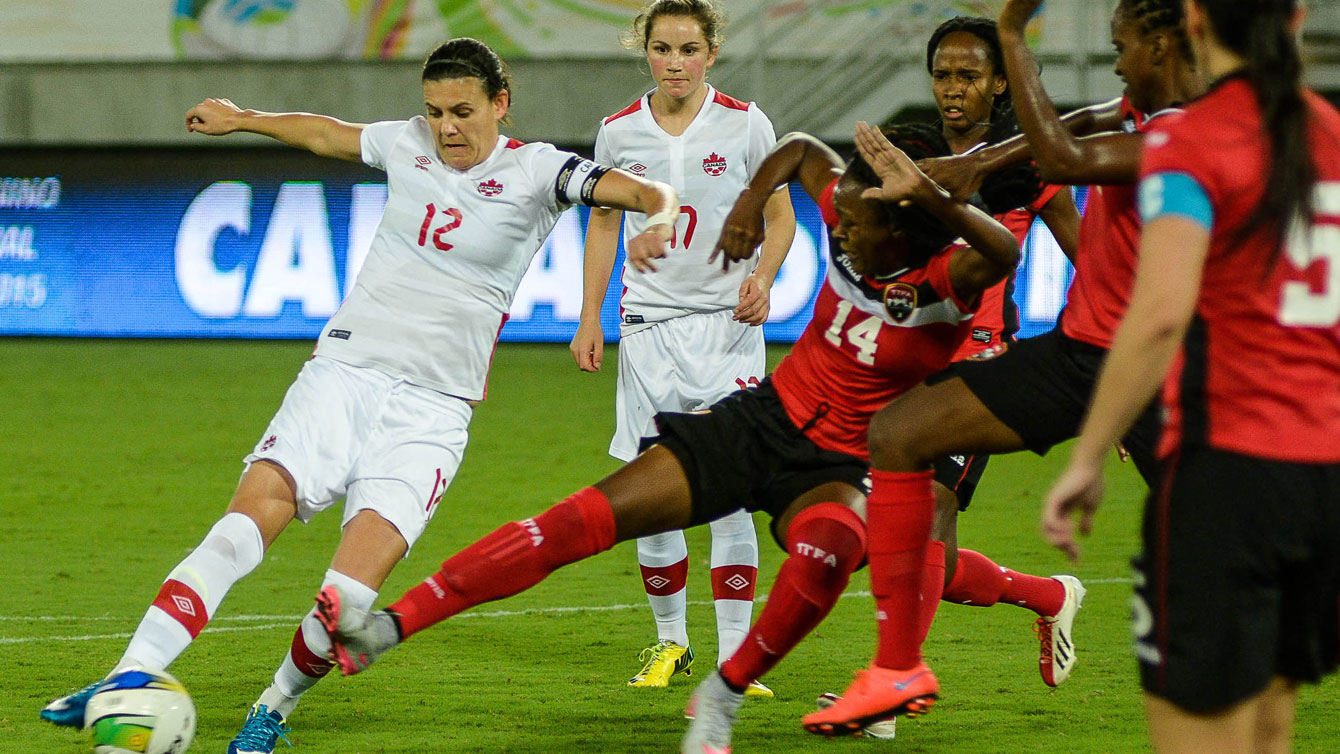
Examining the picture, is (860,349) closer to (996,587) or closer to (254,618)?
(996,587)

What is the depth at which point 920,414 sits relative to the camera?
12.1 feet

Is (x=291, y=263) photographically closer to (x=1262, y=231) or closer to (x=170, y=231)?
(x=170, y=231)

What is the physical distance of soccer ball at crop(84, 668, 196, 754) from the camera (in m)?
3.53

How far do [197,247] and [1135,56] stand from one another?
1447 centimetres

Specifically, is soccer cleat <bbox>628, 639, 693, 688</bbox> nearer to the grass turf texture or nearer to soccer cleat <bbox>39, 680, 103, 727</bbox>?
the grass turf texture

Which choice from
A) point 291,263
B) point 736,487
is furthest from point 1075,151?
point 291,263

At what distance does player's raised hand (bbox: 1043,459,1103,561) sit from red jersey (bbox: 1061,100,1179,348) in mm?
1258

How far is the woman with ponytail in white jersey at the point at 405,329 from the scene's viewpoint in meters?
4.06

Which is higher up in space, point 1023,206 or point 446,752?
point 1023,206

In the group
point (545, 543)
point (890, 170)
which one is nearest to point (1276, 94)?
point (890, 170)

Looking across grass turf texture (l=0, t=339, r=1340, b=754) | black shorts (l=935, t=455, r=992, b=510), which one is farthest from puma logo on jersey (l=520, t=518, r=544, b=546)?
black shorts (l=935, t=455, r=992, b=510)

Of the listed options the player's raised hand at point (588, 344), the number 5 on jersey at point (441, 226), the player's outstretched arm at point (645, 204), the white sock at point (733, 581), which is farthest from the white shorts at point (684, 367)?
the number 5 on jersey at point (441, 226)

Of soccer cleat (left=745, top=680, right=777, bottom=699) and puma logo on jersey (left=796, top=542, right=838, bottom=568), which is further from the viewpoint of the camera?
soccer cleat (left=745, top=680, right=777, bottom=699)

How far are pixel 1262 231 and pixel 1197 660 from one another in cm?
68
